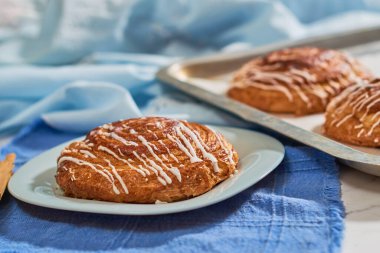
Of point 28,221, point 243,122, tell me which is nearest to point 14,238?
point 28,221

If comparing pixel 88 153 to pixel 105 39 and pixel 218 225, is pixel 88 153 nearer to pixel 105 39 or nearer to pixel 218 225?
pixel 218 225

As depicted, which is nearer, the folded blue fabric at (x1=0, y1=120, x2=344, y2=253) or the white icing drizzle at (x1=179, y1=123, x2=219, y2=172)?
the folded blue fabric at (x1=0, y1=120, x2=344, y2=253)

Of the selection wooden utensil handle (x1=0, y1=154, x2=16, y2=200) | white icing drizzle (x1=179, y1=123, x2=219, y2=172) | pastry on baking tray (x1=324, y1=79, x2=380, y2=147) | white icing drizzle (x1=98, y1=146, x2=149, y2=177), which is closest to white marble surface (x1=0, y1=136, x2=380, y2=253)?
pastry on baking tray (x1=324, y1=79, x2=380, y2=147)

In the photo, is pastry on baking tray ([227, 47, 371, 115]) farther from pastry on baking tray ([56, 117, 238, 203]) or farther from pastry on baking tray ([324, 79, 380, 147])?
pastry on baking tray ([56, 117, 238, 203])

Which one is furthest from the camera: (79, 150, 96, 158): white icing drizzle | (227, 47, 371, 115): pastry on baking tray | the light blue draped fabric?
the light blue draped fabric

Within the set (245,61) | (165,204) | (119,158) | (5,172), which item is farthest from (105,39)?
(165,204)

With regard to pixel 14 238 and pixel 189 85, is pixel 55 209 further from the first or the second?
pixel 189 85

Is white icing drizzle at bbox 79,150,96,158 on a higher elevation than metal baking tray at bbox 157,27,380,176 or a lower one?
higher
